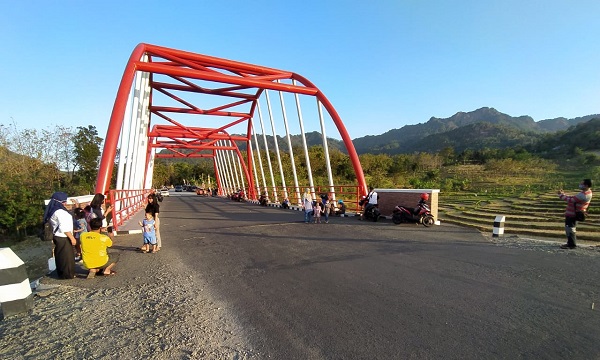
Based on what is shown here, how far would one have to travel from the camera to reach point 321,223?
12.5 metres

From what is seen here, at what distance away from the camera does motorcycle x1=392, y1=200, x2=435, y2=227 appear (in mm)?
11016

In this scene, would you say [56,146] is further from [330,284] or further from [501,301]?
[501,301]

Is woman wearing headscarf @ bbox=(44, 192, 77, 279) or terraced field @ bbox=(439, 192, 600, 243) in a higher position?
woman wearing headscarf @ bbox=(44, 192, 77, 279)

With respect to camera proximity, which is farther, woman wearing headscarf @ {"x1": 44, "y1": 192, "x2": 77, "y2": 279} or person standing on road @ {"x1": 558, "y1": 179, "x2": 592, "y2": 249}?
person standing on road @ {"x1": 558, "y1": 179, "x2": 592, "y2": 249}

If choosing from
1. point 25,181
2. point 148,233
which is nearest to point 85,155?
point 25,181

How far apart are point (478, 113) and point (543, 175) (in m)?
180

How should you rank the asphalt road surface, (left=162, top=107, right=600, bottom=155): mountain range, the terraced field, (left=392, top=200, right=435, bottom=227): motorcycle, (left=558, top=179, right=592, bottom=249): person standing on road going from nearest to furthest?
the asphalt road surface → (left=558, top=179, right=592, bottom=249): person standing on road → the terraced field → (left=392, top=200, right=435, bottom=227): motorcycle → (left=162, top=107, right=600, bottom=155): mountain range

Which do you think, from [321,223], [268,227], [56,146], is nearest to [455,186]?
[321,223]

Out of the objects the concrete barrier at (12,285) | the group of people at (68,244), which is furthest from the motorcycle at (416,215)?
the concrete barrier at (12,285)

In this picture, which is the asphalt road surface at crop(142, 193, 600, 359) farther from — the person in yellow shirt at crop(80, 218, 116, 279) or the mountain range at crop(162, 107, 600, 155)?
the mountain range at crop(162, 107, 600, 155)

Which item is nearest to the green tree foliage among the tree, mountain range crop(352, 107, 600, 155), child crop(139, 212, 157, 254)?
the tree

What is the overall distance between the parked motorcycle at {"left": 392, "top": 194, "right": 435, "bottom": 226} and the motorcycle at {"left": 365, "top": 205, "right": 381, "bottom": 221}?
4.05ft

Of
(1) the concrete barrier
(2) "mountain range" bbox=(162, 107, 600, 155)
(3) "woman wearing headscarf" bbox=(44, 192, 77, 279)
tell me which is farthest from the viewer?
(2) "mountain range" bbox=(162, 107, 600, 155)

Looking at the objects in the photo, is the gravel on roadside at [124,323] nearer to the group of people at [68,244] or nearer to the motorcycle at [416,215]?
the group of people at [68,244]
